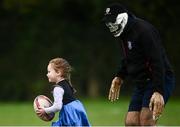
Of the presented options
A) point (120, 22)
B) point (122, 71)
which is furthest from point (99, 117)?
point (120, 22)

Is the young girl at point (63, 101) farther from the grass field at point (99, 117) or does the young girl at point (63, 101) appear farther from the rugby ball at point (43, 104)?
the grass field at point (99, 117)

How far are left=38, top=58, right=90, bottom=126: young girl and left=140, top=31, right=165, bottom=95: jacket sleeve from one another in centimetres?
118

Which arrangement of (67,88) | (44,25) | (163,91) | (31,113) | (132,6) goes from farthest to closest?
(44,25) < (132,6) < (31,113) < (67,88) < (163,91)

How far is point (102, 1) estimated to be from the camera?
2733 centimetres

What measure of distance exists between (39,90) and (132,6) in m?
4.71

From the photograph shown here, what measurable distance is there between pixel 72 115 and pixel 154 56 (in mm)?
1349

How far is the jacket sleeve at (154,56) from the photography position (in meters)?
7.75

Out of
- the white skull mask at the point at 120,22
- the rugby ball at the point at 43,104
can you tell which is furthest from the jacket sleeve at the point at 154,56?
the rugby ball at the point at 43,104

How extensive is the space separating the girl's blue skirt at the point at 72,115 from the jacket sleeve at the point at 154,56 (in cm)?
119

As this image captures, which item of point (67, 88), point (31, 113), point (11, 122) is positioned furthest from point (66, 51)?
Answer: point (67, 88)

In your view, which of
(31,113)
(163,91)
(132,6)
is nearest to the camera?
(163,91)

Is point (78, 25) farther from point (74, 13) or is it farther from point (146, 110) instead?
point (146, 110)

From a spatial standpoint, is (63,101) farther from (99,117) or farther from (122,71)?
(99,117)

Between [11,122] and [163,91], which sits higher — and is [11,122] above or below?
below
